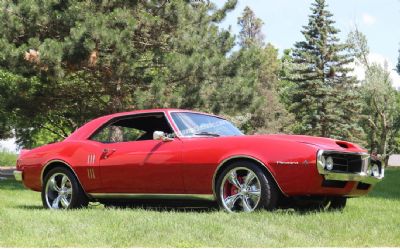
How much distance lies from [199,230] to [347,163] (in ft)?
7.39

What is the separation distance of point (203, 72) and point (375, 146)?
45621 mm

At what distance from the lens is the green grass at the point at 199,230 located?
196 inches

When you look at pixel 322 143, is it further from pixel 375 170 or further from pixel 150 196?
pixel 150 196

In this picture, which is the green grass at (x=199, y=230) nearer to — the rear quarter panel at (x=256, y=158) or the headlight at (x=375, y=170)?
the rear quarter panel at (x=256, y=158)

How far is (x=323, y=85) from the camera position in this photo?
47.8 meters

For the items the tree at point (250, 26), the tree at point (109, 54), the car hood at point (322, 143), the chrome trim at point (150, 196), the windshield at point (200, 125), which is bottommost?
the chrome trim at point (150, 196)

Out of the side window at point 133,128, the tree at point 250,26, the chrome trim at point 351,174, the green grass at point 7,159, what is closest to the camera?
the chrome trim at point 351,174

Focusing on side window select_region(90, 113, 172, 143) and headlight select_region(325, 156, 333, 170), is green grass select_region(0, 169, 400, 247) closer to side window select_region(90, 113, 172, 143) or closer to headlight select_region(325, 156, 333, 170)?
headlight select_region(325, 156, 333, 170)

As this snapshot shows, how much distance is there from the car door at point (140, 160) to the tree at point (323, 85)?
3970 cm

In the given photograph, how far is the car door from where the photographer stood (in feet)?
23.6

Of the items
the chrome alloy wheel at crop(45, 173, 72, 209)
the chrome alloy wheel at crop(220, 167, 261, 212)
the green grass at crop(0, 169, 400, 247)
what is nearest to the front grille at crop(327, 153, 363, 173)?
the green grass at crop(0, 169, 400, 247)

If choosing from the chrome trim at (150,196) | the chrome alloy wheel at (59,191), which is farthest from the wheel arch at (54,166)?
Result: the chrome trim at (150,196)

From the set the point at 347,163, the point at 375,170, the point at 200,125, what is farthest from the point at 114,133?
the point at 375,170

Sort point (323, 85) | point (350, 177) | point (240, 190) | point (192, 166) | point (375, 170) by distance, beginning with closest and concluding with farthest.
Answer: point (350, 177) → point (240, 190) → point (192, 166) → point (375, 170) → point (323, 85)
